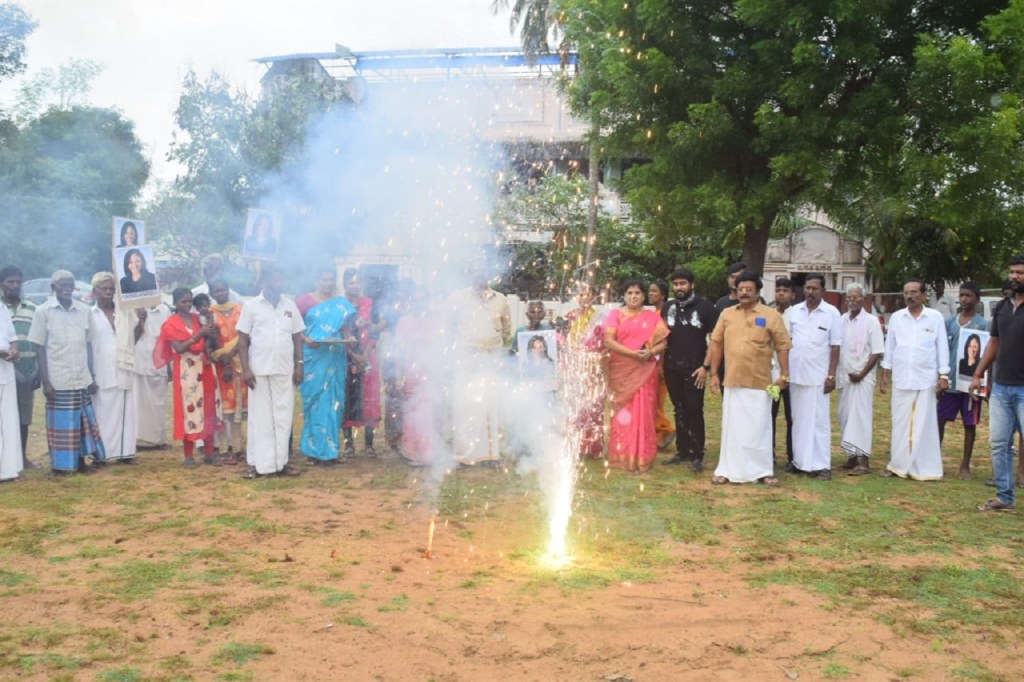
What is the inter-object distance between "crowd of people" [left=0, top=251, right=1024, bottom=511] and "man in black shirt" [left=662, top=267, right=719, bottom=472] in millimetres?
20

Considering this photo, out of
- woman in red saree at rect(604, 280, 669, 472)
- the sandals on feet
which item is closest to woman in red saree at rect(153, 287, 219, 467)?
woman in red saree at rect(604, 280, 669, 472)

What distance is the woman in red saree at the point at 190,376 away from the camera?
29.1 feet

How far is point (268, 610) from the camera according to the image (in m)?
4.67

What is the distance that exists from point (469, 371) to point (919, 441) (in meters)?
4.37

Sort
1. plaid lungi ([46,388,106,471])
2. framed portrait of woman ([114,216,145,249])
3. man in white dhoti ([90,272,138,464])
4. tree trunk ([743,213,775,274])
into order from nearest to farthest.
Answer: plaid lungi ([46,388,106,471]) → man in white dhoti ([90,272,138,464]) → framed portrait of woman ([114,216,145,249]) → tree trunk ([743,213,775,274])

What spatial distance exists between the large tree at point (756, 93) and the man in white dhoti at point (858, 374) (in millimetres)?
5088

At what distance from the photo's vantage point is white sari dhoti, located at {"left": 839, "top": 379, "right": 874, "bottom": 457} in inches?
344

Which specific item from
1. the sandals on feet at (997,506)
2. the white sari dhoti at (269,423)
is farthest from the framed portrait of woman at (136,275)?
the sandals on feet at (997,506)

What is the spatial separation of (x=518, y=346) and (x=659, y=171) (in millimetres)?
6693

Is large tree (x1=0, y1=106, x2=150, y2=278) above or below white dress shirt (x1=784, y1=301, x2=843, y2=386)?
above

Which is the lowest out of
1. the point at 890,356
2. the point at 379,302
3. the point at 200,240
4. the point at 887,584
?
the point at 887,584

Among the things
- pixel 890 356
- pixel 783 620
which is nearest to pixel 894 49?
pixel 890 356

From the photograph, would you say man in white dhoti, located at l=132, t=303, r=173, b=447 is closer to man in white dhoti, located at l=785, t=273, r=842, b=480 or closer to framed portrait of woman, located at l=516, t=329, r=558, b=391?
framed portrait of woman, located at l=516, t=329, r=558, b=391

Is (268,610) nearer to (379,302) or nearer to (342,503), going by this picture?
(342,503)
